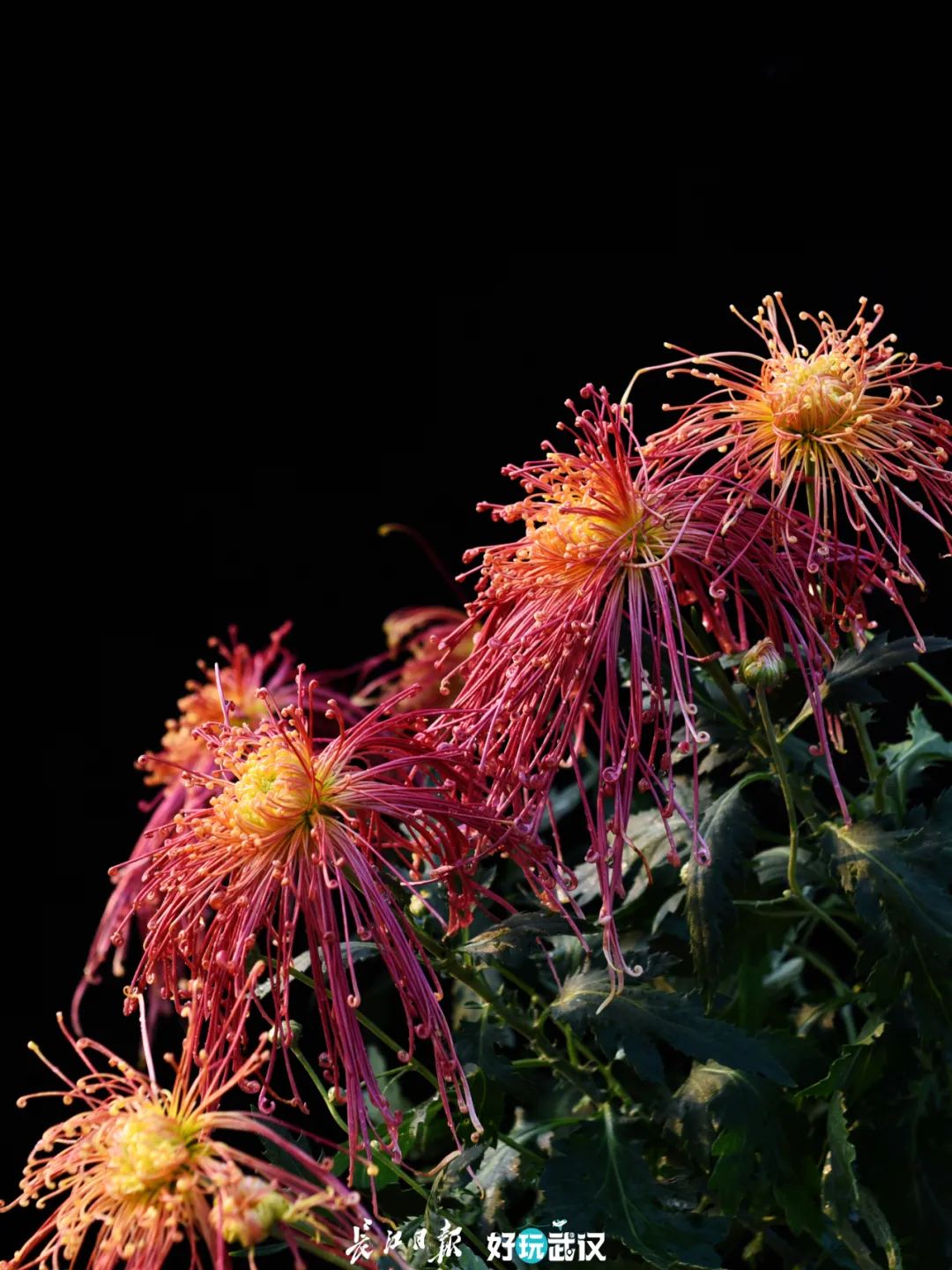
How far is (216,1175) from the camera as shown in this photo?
62 cm

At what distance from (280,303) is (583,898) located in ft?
3.24

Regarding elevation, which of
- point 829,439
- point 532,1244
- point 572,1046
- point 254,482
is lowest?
point 532,1244

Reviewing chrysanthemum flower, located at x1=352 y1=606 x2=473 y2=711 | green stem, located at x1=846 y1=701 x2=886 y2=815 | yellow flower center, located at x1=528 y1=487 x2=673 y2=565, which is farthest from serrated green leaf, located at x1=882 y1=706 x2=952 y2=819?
chrysanthemum flower, located at x1=352 y1=606 x2=473 y2=711

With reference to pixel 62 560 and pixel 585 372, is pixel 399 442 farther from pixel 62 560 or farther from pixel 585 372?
pixel 62 560

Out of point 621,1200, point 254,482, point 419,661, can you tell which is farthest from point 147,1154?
point 254,482

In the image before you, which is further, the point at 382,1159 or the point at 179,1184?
the point at 382,1159

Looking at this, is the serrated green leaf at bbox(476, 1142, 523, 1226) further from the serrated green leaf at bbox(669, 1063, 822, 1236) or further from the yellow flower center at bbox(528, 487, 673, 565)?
the yellow flower center at bbox(528, 487, 673, 565)

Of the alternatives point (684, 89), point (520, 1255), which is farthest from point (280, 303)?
point (520, 1255)

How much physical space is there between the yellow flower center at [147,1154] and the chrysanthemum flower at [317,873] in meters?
0.06

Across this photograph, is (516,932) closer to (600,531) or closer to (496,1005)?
(496,1005)

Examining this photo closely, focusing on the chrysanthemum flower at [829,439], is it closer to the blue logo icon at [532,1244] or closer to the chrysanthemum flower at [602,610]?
the chrysanthemum flower at [602,610]

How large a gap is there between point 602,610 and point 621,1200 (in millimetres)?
317

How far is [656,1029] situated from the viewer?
0.77m

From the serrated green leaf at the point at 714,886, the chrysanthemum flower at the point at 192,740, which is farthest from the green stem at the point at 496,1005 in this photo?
the chrysanthemum flower at the point at 192,740
